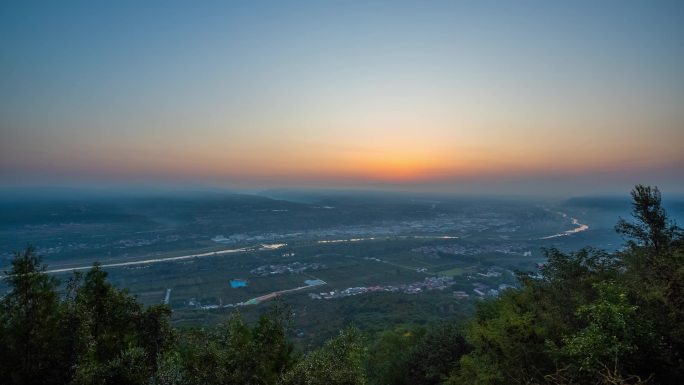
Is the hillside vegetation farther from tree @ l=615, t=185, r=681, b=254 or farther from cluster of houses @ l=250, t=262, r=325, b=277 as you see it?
cluster of houses @ l=250, t=262, r=325, b=277

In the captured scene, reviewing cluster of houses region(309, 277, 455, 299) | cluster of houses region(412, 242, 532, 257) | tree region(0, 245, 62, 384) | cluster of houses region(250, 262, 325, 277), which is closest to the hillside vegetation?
tree region(0, 245, 62, 384)

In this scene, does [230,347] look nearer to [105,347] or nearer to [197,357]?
[197,357]

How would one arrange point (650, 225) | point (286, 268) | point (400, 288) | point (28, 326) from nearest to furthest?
point (28, 326) < point (650, 225) < point (400, 288) < point (286, 268)

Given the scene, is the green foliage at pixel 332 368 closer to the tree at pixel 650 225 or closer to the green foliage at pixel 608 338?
the green foliage at pixel 608 338

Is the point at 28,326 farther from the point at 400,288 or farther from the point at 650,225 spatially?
the point at 400,288

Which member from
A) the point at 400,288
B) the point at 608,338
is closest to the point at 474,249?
the point at 400,288

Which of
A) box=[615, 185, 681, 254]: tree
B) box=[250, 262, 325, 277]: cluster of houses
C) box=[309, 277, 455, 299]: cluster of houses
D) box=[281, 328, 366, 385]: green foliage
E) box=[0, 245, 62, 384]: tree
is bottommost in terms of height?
box=[250, 262, 325, 277]: cluster of houses

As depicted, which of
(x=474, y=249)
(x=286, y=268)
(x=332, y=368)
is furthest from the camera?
(x=474, y=249)

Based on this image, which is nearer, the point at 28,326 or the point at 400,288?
the point at 28,326

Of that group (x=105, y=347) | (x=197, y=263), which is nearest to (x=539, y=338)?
(x=105, y=347)
